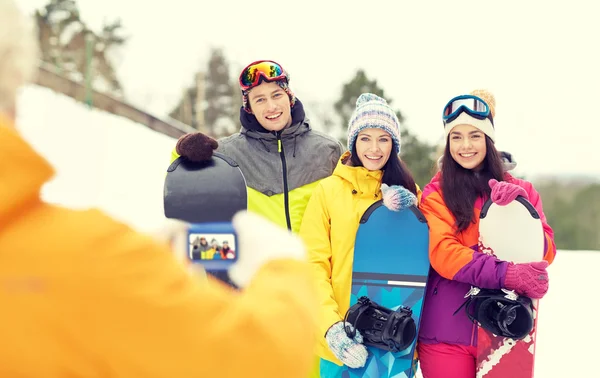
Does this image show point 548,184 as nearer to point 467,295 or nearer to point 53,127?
point 467,295

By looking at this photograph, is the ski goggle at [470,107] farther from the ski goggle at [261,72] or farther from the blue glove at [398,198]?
the ski goggle at [261,72]

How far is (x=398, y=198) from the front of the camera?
271 cm

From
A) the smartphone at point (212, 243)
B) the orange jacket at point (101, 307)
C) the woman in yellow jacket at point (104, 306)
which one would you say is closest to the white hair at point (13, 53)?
the woman in yellow jacket at point (104, 306)

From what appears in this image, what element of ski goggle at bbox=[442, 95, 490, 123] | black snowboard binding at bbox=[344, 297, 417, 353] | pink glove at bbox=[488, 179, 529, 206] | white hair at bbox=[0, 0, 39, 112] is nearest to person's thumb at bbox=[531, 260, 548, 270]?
pink glove at bbox=[488, 179, 529, 206]

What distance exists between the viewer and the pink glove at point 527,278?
2504mm

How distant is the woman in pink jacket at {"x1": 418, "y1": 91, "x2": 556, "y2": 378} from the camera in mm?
2541

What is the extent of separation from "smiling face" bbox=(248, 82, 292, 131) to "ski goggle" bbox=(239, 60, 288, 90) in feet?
0.13

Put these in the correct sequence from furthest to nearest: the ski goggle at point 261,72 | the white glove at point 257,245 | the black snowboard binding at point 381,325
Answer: the ski goggle at point 261,72
the black snowboard binding at point 381,325
the white glove at point 257,245

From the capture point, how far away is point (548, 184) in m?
23.0

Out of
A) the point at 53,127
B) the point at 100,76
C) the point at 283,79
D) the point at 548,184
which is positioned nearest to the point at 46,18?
the point at 100,76

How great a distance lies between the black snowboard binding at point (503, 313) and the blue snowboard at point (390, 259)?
→ 0.28m

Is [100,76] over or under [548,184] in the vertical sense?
over

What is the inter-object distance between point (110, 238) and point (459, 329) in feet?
7.47

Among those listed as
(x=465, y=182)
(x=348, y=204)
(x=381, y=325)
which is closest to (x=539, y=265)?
(x=465, y=182)
